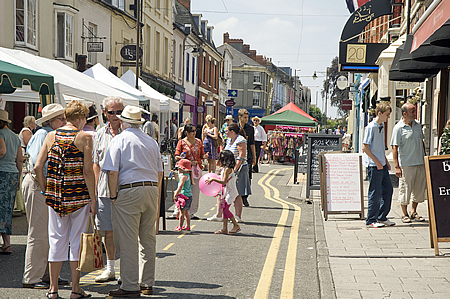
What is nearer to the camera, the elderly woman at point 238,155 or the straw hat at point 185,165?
the elderly woman at point 238,155

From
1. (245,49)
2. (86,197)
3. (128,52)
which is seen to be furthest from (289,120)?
(245,49)

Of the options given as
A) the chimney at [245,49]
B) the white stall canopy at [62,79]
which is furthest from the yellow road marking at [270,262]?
the chimney at [245,49]

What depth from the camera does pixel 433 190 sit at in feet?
22.1

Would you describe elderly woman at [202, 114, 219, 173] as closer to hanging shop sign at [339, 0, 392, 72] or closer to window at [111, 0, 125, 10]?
hanging shop sign at [339, 0, 392, 72]

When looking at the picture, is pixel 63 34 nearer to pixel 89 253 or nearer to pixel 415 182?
pixel 415 182

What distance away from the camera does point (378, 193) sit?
337 inches

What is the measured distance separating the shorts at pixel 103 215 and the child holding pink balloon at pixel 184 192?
→ 9.74ft

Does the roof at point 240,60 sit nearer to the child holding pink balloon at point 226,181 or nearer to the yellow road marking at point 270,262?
the yellow road marking at point 270,262

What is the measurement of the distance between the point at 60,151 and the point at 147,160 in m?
0.83

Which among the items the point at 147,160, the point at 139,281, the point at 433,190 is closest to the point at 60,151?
the point at 147,160

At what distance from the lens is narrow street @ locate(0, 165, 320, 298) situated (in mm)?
5320

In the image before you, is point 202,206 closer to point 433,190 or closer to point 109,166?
point 433,190

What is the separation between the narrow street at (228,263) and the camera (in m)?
5.32

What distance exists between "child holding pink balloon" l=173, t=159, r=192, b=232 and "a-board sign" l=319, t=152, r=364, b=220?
8.53 feet
